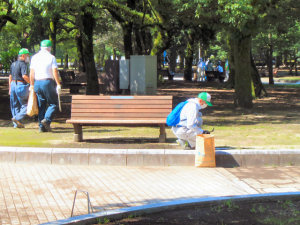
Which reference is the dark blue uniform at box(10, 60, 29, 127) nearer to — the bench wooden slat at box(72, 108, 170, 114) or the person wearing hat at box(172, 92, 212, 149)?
the bench wooden slat at box(72, 108, 170, 114)

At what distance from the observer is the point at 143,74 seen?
66.6 feet

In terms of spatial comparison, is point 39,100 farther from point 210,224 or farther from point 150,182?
point 210,224

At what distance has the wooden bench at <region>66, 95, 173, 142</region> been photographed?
9484 mm

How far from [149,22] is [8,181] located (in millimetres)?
13070

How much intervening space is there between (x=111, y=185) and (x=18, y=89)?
Result: 191 inches

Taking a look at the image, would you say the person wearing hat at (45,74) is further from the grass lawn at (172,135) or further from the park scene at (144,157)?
the grass lawn at (172,135)

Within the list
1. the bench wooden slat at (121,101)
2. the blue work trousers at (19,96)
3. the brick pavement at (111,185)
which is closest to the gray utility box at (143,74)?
the blue work trousers at (19,96)

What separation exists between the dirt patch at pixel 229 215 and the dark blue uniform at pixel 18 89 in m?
6.47

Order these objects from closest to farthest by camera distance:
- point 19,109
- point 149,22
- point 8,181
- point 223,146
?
A: 1. point 8,181
2. point 223,146
3. point 19,109
4. point 149,22

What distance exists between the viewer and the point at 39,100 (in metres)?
10.6

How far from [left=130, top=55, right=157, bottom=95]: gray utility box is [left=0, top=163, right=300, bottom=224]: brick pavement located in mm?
12069

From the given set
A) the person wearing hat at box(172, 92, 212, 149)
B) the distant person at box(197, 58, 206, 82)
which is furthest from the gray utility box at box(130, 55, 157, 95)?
the distant person at box(197, 58, 206, 82)

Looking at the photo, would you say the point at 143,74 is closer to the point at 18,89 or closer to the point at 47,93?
the point at 18,89

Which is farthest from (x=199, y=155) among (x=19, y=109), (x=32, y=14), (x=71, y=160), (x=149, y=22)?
(x=149, y=22)
